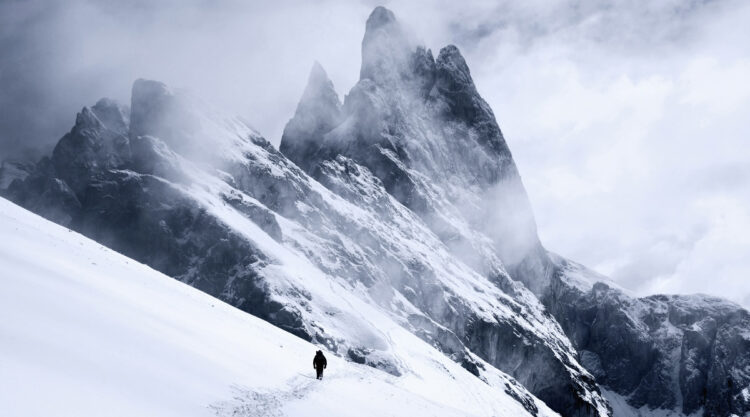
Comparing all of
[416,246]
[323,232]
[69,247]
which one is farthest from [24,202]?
[69,247]

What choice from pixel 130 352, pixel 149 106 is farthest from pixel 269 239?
pixel 130 352

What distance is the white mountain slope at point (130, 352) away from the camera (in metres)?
13.9

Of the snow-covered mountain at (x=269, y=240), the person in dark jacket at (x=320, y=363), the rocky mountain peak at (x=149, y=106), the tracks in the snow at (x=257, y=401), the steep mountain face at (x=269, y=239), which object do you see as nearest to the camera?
the tracks in the snow at (x=257, y=401)

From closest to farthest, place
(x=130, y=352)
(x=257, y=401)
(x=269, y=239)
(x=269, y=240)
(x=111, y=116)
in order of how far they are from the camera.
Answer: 1. (x=130, y=352)
2. (x=257, y=401)
3. (x=269, y=240)
4. (x=269, y=239)
5. (x=111, y=116)

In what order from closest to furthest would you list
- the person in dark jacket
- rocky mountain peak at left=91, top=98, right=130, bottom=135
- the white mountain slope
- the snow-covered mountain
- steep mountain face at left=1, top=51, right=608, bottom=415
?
the white mountain slope, the person in dark jacket, the snow-covered mountain, steep mountain face at left=1, top=51, right=608, bottom=415, rocky mountain peak at left=91, top=98, right=130, bottom=135

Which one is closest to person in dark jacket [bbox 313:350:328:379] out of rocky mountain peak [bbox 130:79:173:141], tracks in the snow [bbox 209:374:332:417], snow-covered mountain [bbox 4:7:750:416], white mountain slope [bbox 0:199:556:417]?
white mountain slope [bbox 0:199:556:417]

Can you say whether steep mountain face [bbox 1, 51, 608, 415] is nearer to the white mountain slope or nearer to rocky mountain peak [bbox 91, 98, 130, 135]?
rocky mountain peak [bbox 91, 98, 130, 135]

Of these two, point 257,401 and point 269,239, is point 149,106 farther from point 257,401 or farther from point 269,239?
point 257,401

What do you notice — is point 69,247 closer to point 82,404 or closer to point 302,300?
point 82,404

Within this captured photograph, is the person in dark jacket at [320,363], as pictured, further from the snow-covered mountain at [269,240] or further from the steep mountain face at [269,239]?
the steep mountain face at [269,239]

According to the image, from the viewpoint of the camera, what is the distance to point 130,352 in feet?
58.9

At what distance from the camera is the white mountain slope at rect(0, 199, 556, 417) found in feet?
45.5

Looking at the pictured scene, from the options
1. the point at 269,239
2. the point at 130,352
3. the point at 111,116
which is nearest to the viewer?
the point at 130,352

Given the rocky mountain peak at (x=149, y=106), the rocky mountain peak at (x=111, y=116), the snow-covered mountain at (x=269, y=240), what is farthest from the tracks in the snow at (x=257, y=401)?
the rocky mountain peak at (x=111, y=116)
